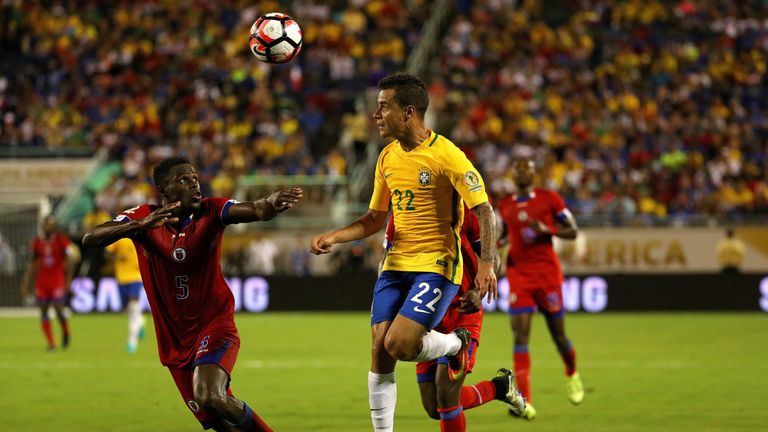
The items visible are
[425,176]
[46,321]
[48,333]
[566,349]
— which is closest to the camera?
[425,176]

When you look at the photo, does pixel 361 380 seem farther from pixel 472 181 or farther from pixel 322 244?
pixel 472 181

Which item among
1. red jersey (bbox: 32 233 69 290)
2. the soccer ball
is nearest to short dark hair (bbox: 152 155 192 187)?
the soccer ball

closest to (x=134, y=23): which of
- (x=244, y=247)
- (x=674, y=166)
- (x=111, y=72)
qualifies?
(x=111, y=72)

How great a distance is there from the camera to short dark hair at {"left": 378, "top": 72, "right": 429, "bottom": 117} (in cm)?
794

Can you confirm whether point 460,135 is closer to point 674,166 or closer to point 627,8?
point 674,166

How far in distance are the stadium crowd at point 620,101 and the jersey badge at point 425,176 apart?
19.5 m

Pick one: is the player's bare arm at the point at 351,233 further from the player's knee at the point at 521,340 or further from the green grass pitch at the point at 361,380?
the player's knee at the point at 521,340

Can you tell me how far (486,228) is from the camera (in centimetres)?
772

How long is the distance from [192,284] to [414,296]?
1.41 metres

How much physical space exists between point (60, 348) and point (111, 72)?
16.5 metres

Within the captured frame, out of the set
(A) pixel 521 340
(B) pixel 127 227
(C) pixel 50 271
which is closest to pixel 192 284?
(B) pixel 127 227

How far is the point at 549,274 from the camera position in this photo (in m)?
11.8

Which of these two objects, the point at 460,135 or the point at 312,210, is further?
the point at 460,135

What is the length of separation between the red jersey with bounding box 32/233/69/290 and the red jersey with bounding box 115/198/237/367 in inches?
488
